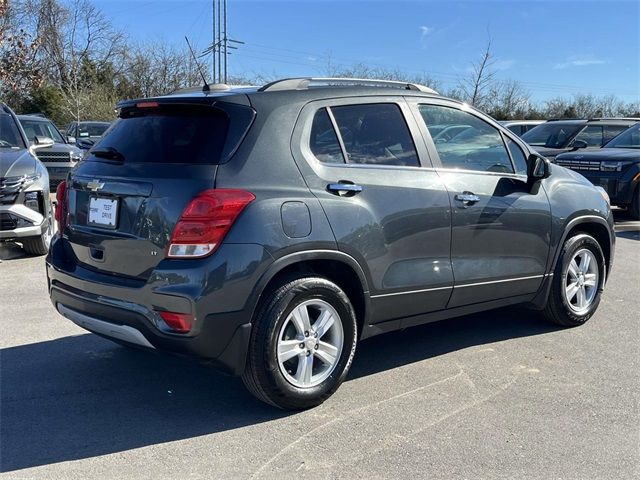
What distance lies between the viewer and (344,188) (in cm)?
372

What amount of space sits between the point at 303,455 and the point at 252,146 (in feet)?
5.35

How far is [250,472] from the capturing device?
3.04 meters

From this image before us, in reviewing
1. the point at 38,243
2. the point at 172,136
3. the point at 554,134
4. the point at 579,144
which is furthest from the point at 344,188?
the point at 554,134

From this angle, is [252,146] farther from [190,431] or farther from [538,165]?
[538,165]

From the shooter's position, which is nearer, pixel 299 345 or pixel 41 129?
pixel 299 345

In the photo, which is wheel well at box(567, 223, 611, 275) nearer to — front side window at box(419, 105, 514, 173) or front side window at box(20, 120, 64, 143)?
front side window at box(419, 105, 514, 173)

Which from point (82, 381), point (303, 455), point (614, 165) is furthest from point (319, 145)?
point (614, 165)

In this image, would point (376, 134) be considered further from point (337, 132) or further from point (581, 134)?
point (581, 134)

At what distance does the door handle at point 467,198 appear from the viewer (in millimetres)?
4303

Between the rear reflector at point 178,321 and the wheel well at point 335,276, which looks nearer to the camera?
the rear reflector at point 178,321

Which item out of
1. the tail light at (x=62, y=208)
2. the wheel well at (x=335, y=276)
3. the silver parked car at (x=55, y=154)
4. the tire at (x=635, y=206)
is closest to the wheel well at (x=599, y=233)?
the wheel well at (x=335, y=276)

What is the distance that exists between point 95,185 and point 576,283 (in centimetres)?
383

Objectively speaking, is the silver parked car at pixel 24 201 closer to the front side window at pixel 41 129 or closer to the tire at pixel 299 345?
the tire at pixel 299 345

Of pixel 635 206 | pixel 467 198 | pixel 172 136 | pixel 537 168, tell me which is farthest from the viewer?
pixel 635 206
